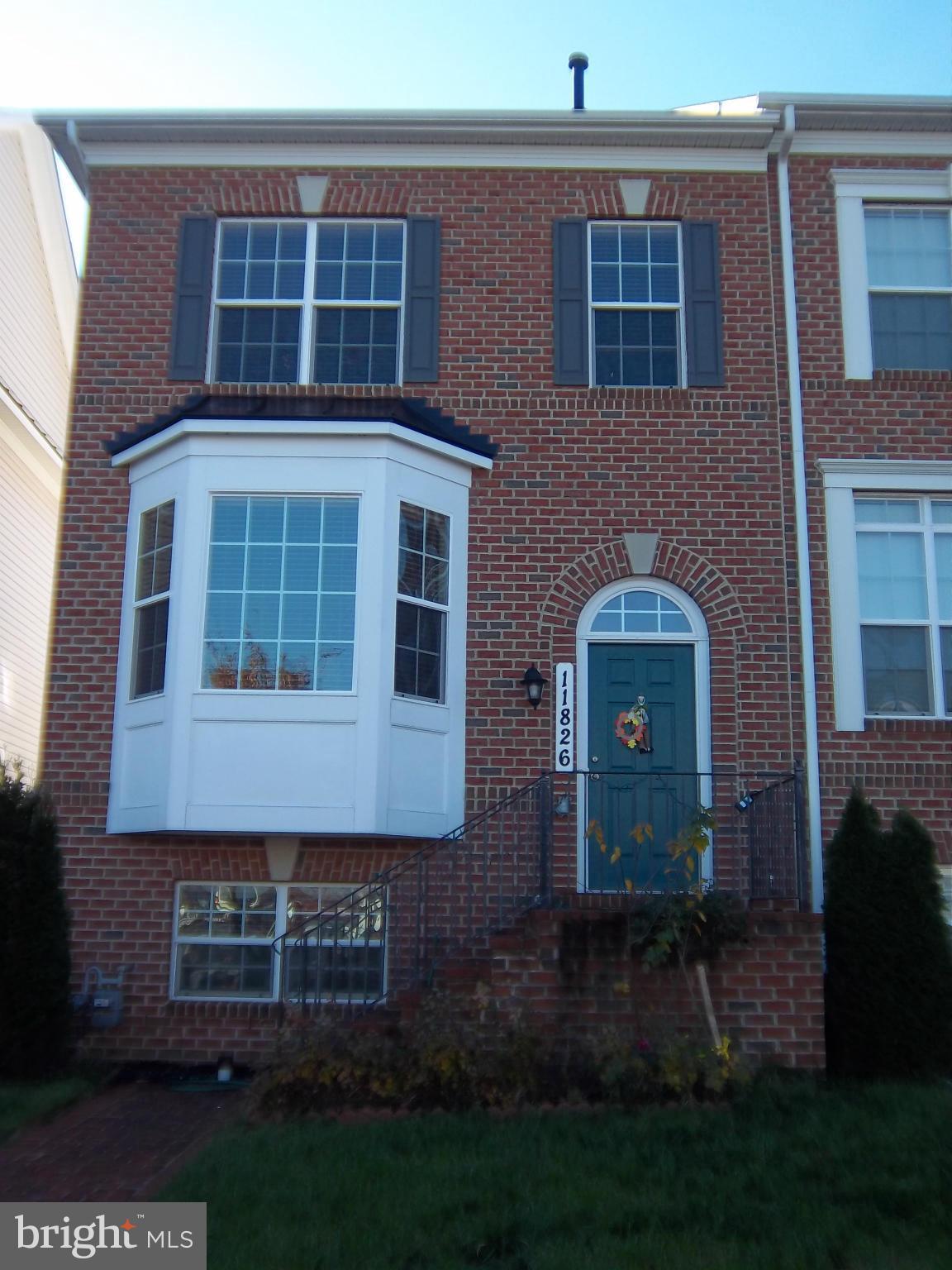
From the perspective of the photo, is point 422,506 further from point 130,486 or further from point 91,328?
point 91,328

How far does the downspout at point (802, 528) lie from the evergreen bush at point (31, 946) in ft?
17.8

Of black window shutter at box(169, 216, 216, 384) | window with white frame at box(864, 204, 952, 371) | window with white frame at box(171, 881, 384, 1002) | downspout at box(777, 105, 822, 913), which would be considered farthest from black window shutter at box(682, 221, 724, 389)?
window with white frame at box(171, 881, 384, 1002)

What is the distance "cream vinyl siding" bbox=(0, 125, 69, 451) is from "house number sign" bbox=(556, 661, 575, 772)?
671 centimetres

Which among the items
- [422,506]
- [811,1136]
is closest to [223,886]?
[422,506]

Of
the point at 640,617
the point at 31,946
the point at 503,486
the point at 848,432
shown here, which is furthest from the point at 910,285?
the point at 31,946

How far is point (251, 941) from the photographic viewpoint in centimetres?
919

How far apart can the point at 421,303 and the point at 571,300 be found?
126cm

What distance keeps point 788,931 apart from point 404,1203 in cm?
338

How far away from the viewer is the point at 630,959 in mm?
7691

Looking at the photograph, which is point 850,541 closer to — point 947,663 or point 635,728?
point 947,663

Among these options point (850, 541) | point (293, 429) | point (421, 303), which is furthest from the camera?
point (421, 303)

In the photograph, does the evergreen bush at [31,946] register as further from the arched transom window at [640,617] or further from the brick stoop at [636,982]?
the arched transom window at [640,617]

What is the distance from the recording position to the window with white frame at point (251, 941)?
29.7 feet

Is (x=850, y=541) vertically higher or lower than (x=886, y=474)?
lower
